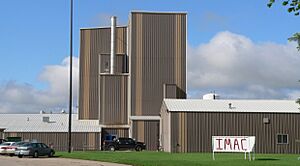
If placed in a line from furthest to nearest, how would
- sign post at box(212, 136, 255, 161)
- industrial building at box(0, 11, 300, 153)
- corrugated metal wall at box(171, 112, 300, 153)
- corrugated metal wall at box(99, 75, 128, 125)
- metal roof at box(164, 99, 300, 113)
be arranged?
corrugated metal wall at box(99, 75, 128, 125) → industrial building at box(0, 11, 300, 153) → metal roof at box(164, 99, 300, 113) → corrugated metal wall at box(171, 112, 300, 153) → sign post at box(212, 136, 255, 161)

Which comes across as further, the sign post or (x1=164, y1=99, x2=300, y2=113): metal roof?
Answer: (x1=164, y1=99, x2=300, y2=113): metal roof

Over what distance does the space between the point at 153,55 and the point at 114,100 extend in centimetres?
771

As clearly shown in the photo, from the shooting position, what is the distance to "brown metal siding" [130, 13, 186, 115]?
69.3m

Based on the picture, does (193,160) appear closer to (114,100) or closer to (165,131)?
(165,131)

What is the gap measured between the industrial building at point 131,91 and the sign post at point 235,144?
63.6 ft

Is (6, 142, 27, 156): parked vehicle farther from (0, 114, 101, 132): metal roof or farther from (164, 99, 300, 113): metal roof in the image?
(0, 114, 101, 132): metal roof

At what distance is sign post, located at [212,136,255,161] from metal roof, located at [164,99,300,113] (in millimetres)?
18304

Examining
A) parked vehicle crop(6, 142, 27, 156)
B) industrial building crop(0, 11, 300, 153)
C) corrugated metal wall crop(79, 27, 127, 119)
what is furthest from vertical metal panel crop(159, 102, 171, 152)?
corrugated metal wall crop(79, 27, 127, 119)

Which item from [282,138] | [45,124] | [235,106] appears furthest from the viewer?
[45,124]

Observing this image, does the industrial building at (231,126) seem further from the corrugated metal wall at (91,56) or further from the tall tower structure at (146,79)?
the corrugated metal wall at (91,56)

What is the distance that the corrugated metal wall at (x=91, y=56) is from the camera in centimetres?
7519

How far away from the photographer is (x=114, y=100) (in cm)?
7150

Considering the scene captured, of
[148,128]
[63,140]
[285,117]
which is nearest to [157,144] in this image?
[148,128]

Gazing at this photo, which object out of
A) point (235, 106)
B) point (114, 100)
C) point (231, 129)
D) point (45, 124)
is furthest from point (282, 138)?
point (45, 124)
